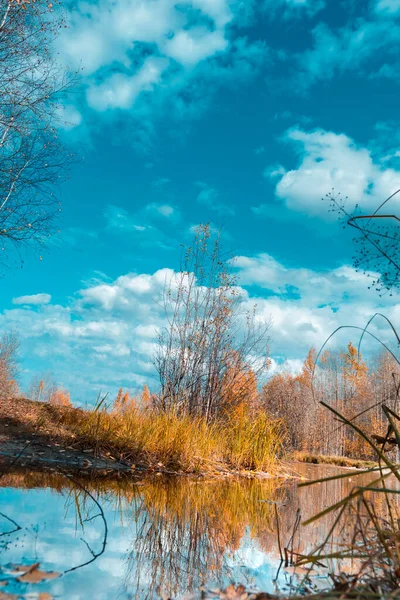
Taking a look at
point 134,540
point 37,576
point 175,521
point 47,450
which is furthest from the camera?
point 47,450

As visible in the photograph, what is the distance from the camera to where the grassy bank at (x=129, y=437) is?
635 cm

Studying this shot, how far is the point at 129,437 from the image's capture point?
6.56 m

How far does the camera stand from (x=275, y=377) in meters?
30.9

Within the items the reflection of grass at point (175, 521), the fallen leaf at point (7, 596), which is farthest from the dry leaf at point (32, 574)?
the reflection of grass at point (175, 521)

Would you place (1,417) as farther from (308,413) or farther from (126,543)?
(308,413)

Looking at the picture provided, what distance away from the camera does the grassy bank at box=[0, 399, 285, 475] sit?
6352 millimetres

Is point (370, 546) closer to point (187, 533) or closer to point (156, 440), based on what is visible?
point (187, 533)

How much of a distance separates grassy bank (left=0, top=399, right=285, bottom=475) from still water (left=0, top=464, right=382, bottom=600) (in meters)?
2.21

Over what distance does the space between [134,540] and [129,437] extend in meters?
4.25

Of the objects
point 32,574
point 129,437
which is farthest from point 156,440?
point 32,574

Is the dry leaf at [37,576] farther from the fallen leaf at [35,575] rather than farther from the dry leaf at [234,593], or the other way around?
the dry leaf at [234,593]

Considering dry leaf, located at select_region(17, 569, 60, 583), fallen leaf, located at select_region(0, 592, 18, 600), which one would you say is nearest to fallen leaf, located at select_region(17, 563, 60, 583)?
dry leaf, located at select_region(17, 569, 60, 583)

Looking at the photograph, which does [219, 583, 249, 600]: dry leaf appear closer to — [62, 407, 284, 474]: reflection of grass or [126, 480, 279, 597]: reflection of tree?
[126, 480, 279, 597]: reflection of tree

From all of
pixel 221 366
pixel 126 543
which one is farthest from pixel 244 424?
pixel 126 543
